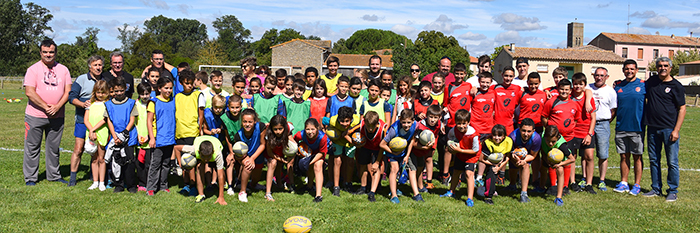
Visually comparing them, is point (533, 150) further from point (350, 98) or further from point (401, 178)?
point (350, 98)

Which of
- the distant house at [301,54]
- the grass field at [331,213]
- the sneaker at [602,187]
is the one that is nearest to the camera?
the grass field at [331,213]

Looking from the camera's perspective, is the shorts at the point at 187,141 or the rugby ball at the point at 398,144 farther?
the shorts at the point at 187,141

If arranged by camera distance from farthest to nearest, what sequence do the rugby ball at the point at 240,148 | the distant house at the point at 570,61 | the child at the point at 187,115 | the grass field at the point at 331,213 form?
the distant house at the point at 570,61
the child at the point at 187,115
the rugby ball at the point at 240,148
the grass field at the point at 331,213

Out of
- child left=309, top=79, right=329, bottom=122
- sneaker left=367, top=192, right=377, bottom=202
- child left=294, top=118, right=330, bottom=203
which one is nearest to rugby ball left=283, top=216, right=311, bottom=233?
child left=294, top=118, right=330, bottom=203

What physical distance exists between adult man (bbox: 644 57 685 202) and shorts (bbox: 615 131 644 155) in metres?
0.15

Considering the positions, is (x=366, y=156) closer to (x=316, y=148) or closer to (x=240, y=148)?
(x=316, y=148)

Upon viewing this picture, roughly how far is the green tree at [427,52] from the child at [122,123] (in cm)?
4025

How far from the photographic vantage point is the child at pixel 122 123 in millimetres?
5789

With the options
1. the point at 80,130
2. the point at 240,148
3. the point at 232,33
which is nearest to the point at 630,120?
the point at 240,148

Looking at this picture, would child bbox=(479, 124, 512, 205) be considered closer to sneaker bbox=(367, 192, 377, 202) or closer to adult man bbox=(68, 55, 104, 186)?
sneaker bbox=(367, 192, 377, 202)

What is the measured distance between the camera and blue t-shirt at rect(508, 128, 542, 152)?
5699mm

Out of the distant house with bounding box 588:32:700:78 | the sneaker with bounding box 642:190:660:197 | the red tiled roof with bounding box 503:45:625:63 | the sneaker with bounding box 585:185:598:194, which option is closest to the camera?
the sneaker with bounding box 642:190:660:197

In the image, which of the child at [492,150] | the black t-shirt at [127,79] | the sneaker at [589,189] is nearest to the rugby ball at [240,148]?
the black t-shirt at [127,79]

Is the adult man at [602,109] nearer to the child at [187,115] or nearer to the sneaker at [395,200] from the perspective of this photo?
the sneaker at [395,200]
